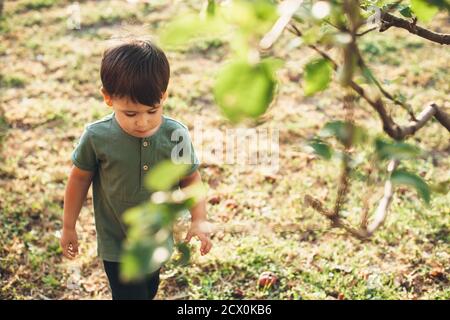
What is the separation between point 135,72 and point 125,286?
858mm

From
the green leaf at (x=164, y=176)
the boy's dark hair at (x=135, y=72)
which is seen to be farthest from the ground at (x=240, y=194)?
the green leaf at (x=164, y=176)

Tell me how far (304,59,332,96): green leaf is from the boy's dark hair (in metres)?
1.13

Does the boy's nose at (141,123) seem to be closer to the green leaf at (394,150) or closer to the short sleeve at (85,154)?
the short sleeve at (85,154)

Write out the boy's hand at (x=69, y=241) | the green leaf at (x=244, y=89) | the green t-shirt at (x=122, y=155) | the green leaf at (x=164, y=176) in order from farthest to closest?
the boy's hand at (x=69, y=241), the green t-shirt at (x=122, y=155), the green leaf at (x=164, y=176), the green leaf at (x=244, y=89)

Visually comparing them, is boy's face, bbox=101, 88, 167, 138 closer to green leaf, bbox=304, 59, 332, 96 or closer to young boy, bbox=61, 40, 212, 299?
young boy, bbox=61, 40, 212, 299

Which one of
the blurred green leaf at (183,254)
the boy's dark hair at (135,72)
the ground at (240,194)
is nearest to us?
the blurred green leaf at (183,254)

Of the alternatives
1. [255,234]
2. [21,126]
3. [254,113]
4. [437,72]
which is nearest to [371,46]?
[437,72]

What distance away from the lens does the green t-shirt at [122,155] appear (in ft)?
6.21

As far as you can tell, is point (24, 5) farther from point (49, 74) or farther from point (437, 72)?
point (437, 72)

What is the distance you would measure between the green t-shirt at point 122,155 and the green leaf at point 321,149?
111 centimetres

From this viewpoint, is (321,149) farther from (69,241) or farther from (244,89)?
(69,241)

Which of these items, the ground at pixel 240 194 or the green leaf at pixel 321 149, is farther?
the ground at pixel 240 194

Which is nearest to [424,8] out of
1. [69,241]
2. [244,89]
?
[244,89]

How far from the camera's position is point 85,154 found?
1919 mm
